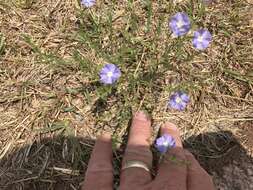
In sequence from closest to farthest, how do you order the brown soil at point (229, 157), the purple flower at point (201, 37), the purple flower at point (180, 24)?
1. the purple flower at point (180, 24)
2. the purple flower at point (201, 37)
3. the brown soil at point (229, 157)

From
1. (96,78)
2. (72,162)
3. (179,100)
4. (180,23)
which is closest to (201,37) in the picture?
(180,23)

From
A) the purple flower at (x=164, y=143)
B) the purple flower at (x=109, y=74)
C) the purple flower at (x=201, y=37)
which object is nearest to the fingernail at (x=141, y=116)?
the purple flower at (x=164, y=143)

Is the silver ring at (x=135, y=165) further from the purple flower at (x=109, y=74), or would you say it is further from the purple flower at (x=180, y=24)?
the purple flower at (x=180, y=24)

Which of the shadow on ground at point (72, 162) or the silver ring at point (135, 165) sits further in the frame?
the shadow on ground at point (72, 162)

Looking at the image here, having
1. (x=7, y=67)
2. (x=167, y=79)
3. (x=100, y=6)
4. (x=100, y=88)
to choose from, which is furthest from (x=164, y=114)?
(x=7, y=67)

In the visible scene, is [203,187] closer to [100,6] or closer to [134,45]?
Answer: [134,45]

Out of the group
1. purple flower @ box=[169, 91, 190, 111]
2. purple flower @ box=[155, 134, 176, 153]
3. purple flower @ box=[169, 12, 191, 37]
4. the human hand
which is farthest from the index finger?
purple flower @ box=[169, 12, 191, 37]
